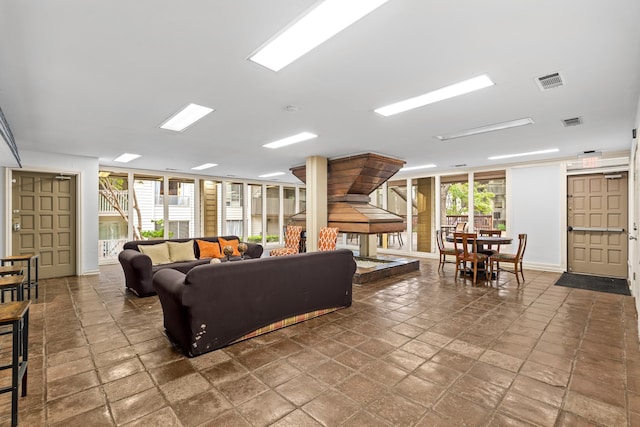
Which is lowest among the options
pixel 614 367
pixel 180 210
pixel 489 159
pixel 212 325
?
pixel 614 367

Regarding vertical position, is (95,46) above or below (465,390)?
above

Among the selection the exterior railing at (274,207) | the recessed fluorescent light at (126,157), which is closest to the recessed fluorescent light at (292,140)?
the recessed fluorescent light at (126,157)

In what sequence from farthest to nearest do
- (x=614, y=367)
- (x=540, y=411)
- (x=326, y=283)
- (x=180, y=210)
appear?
(x=180, y=210)
(x=326, y=283)
(x=614, y=367)
(x=540, y=411)

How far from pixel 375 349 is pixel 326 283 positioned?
41.5 inches

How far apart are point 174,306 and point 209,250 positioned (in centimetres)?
322

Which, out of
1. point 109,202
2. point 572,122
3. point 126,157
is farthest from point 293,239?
point 572,122

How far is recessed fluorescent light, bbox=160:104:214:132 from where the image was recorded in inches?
139

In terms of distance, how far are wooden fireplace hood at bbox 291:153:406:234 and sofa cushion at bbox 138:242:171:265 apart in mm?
2834

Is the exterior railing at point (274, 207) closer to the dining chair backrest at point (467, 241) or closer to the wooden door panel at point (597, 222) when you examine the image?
the dining chair backrest at point (467, 241)

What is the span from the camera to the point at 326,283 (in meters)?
3.65

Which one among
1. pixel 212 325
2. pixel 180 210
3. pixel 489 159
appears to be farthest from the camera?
pixel 180 210

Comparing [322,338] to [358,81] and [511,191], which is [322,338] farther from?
[511,191]

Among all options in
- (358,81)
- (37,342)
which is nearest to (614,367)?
(358,81)

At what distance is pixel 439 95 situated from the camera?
3068 millimetres
